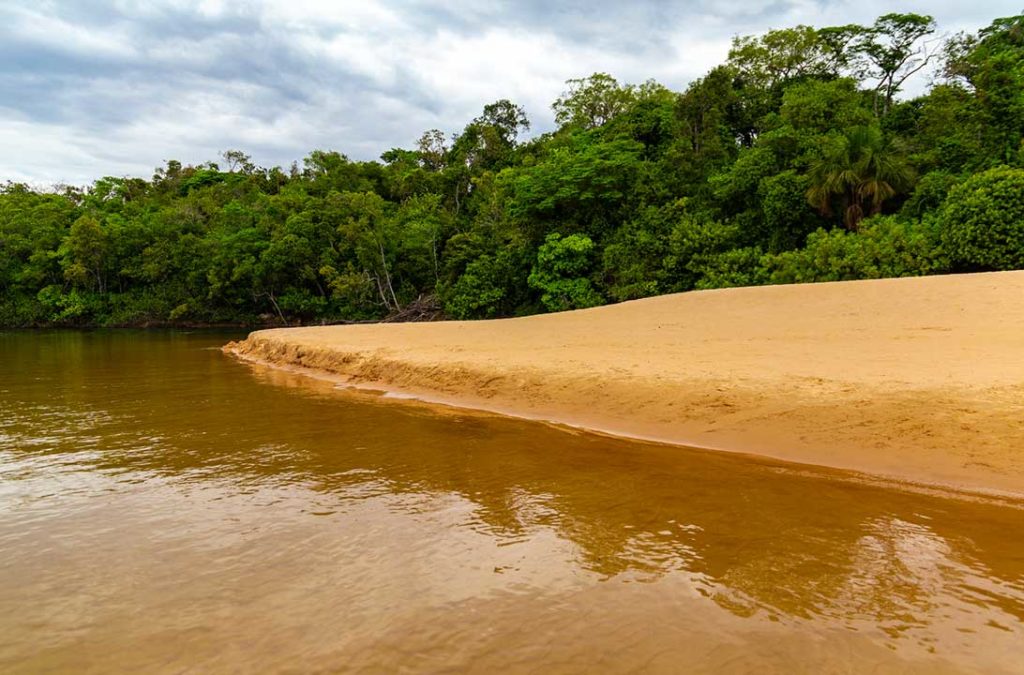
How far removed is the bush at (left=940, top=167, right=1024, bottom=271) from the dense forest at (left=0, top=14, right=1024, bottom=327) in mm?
67

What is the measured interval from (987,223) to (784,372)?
1537 cm

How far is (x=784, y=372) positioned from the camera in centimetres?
783

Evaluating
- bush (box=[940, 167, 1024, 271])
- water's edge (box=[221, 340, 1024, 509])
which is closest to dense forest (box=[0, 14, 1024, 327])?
bush (box=[940, 167, 1024, 271])

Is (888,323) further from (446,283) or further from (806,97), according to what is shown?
(446,283)

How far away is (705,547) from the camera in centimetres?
389

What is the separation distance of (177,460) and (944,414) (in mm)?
8557

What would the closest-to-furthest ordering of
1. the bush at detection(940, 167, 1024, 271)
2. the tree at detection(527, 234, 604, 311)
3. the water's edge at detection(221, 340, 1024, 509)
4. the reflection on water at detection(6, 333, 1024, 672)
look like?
the reflection on water at detection(6, 333, 1024, 672) → the water's edge at detection(221, 340, 1024, 509) → the bush at detection(940, 167, 1024, 271) → the tree at detection(527, 234, 604, 311)

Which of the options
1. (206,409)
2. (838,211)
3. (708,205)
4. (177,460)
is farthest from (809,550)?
(708,205)

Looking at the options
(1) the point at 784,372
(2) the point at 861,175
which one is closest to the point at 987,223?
(2) the point at 861,175

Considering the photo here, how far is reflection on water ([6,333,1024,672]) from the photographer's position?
110 inches

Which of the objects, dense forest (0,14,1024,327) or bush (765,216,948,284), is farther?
dense forest (0,14,1024,327)

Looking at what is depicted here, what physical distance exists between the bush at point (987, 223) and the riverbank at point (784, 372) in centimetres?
468

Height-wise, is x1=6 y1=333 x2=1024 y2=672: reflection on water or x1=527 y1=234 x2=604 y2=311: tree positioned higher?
x1=527 y1=234 x2=604 y2=311: tree

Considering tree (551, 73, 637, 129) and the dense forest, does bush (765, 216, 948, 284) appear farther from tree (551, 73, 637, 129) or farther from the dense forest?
tree (551, 73, 637, 129)
